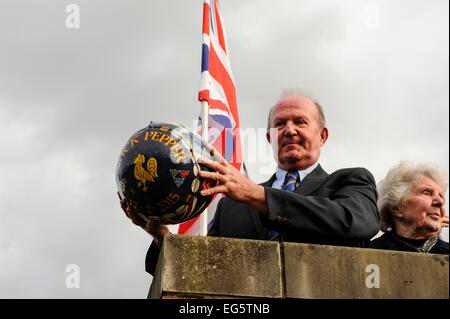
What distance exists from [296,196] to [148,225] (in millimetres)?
1233

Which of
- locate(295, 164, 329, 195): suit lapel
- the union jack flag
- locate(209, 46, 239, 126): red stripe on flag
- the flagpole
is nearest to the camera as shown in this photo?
locate(295, 164, 329, 195): suit lapel

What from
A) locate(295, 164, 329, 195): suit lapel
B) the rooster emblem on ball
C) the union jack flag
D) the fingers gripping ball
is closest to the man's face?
locate(295, 164, 329, 195): suit lapel

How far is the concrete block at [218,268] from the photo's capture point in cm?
386

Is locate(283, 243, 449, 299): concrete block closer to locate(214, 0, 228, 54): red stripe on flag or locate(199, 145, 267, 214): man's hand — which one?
locate(199, 145, 267, 214): man's hand

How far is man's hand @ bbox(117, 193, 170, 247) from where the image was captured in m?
4.77

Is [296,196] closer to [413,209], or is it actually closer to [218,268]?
[218,268]

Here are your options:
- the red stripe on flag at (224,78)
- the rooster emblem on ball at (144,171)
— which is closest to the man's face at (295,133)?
the rooster emblem on ball at (144,171)

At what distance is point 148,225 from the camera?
4934mm

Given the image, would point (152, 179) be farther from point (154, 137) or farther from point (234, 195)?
point (234, 195)

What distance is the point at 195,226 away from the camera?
8406 mm

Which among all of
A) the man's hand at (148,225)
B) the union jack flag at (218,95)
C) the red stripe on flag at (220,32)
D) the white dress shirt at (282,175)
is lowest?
the man's hand at (148,225)

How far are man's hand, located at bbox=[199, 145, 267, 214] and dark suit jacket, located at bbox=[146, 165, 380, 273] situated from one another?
0.26ft

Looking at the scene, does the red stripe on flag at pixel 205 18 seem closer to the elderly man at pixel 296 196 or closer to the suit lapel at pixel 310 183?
the elderly man at pixel 296 196
